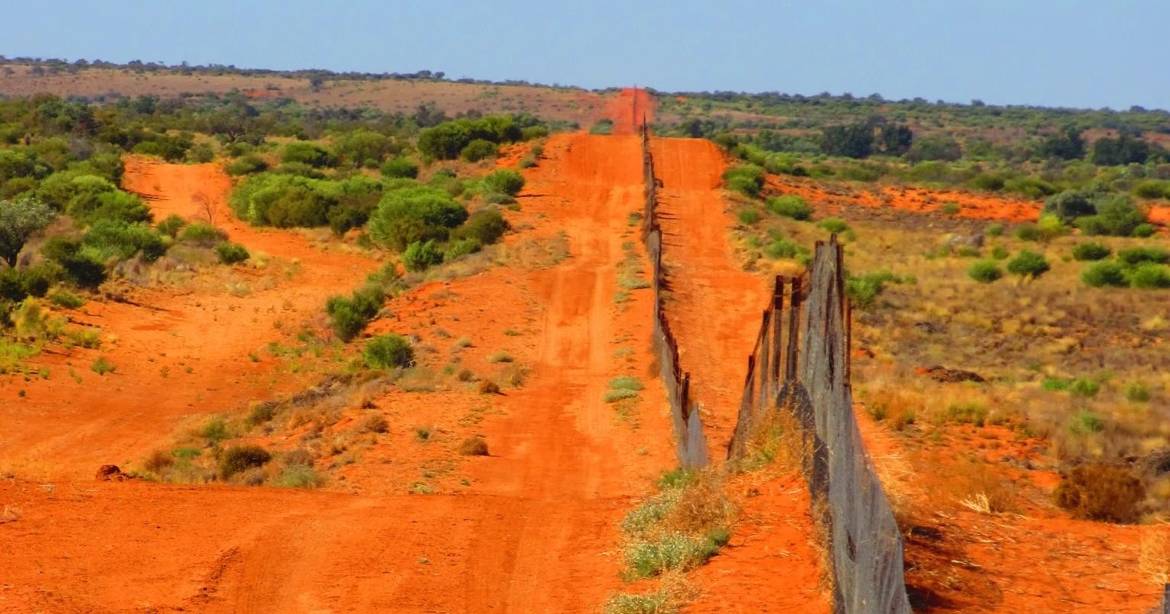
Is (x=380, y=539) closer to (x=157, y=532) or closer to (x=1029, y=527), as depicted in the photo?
(x=157, y=532)

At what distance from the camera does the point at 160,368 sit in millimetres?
27312

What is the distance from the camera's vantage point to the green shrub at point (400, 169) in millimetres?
56009

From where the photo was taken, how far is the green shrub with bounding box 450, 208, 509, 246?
38.4m

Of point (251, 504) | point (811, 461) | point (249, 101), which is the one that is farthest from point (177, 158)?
point (249, 101)

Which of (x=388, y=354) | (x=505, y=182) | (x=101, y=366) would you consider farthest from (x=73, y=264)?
(x=505, y=182)

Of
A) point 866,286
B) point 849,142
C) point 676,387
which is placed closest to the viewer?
point 676,387

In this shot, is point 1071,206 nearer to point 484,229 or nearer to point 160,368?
point 484,229

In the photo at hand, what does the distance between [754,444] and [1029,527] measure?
9.23 ft

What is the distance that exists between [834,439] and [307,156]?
53480 millimetres

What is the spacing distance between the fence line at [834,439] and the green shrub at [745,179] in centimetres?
3483

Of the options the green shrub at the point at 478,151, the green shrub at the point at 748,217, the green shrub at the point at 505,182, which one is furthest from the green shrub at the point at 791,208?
→ the green shrub at the point at 478,151

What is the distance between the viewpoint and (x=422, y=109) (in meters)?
118

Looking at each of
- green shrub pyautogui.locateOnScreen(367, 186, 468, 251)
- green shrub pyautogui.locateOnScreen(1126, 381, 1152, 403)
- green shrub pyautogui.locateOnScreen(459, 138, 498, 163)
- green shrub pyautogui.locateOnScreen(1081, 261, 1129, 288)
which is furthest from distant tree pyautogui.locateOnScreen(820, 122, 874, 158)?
green shrub pyautogui.locateOnScreen(1126, 381, 1152, 403)

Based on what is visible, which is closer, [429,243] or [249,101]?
[429,243]
